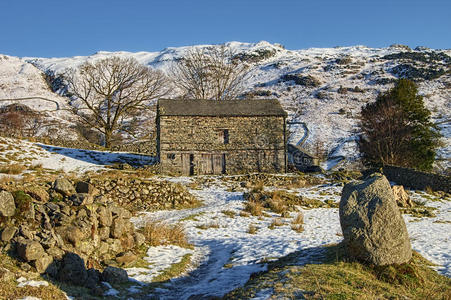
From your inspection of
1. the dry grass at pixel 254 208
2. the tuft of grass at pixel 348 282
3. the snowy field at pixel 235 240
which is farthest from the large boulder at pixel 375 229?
the dry grass at pixel 254 208

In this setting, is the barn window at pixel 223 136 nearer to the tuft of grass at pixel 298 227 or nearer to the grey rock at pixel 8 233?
the tuft of grass at pixel 298 227

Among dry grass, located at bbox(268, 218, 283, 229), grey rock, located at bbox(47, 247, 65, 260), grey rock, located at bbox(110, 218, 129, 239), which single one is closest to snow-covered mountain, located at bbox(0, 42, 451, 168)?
dry grass, located at bbox(268, 218, 283, 229)

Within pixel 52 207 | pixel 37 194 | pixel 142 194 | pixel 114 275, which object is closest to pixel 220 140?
pixel 142 194

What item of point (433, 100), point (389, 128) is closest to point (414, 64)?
point (433, 100)

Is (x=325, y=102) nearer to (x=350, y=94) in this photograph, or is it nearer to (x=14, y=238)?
(x=350, y=94)

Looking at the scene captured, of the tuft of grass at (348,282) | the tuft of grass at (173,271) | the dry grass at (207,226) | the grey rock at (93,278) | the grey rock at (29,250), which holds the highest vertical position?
the grey rock at (29,250)

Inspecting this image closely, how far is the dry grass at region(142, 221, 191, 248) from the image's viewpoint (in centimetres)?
977

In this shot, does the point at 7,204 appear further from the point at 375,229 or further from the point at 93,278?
the point at 375,229

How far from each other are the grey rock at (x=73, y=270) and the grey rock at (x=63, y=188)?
249cm

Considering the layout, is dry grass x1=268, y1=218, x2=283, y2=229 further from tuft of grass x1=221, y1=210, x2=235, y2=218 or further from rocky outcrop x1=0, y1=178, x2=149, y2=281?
rocky outcrop x1=0, y1=178, x2=149, y2=281

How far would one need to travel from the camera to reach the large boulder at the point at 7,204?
21.2 feet

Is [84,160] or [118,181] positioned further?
[84,160]

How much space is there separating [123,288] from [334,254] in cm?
437

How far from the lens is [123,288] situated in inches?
260
